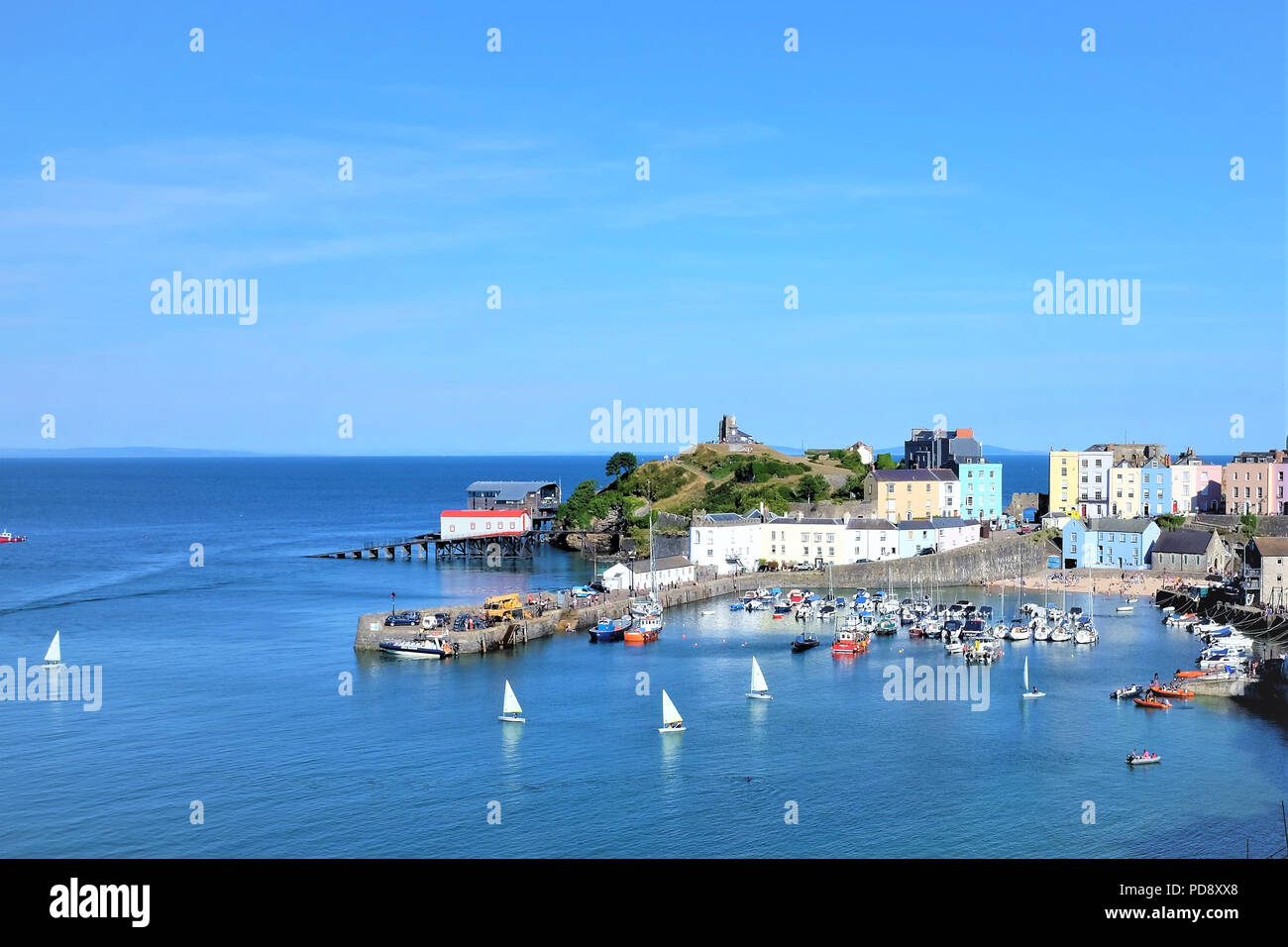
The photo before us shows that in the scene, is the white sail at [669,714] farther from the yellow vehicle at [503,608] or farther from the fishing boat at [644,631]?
the yellow vehicle at [503,608]

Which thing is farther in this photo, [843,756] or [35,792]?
[843,756]

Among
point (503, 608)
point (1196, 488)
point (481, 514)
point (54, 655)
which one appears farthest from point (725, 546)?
point (54, 655)

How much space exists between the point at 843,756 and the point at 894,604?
20.1 meters

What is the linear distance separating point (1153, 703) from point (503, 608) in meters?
21.3

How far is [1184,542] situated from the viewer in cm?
5188

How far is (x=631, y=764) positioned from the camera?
2452cm

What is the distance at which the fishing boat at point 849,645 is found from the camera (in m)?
37.2

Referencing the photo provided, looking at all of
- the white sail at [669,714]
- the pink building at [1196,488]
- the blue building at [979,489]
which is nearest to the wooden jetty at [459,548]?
the blue building at [979,489]

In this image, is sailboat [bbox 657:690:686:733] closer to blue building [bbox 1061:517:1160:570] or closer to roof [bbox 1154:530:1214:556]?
blue building [bbox 1061:517:1160:570]

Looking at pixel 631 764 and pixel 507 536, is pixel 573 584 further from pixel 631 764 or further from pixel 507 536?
pixel 631 764

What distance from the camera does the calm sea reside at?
2033 cm

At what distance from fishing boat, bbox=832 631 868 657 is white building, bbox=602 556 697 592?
11914 millimetres
